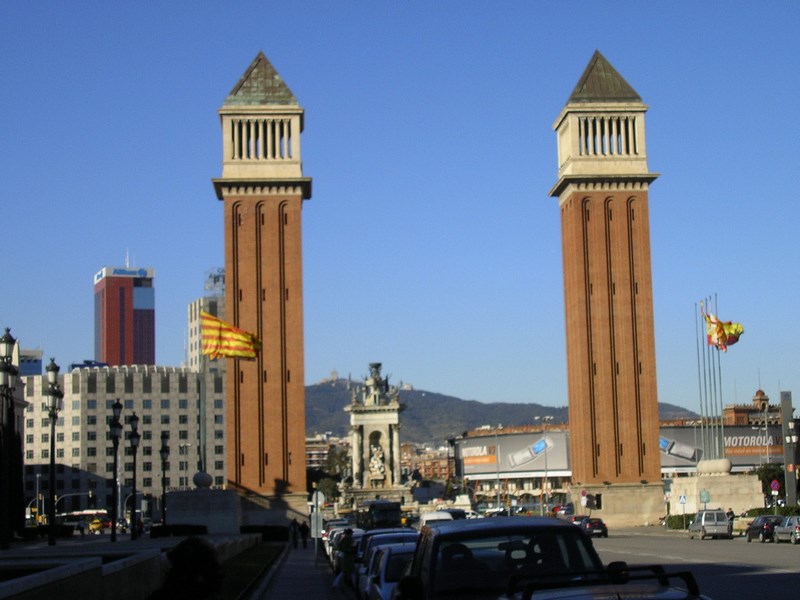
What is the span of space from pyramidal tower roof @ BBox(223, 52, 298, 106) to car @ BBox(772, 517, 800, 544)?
4354 cm

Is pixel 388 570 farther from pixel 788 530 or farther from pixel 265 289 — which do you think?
pixel 265 289

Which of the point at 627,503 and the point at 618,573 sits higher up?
the point at 618,573

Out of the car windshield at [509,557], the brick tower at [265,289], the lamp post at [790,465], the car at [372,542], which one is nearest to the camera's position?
the car windshield at [509,557]

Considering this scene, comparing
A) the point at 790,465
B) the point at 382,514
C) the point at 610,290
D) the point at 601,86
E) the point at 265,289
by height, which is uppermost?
the point at 601,86

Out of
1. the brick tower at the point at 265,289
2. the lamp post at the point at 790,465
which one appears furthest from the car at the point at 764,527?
the brick tower at the point at 265,289

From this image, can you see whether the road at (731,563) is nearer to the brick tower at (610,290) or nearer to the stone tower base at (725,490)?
the stone tower base at (725,490)

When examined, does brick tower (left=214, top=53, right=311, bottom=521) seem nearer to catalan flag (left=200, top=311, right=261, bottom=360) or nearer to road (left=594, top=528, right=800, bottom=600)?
catalan flag (left=200, top=311, right=261, bottom=360)

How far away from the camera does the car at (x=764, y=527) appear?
154 ft

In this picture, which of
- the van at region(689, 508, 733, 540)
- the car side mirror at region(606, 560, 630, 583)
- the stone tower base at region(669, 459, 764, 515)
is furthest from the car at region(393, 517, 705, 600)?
the stone tower base at region(669, 459, 764, 515)

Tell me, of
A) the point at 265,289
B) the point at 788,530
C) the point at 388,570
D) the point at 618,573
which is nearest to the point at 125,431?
the point at 265,289

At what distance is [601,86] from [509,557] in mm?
72665

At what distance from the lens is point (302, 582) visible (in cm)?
3266

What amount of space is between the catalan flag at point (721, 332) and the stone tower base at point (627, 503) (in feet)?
29.7

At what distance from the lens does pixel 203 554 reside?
24.1 ft
